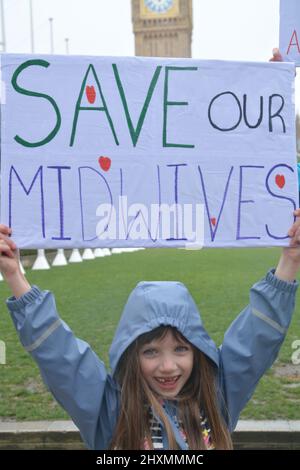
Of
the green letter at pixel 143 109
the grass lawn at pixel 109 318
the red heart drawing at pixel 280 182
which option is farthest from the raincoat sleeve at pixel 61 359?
the grass lawn at pixel 109 318

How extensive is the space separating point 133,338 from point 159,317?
0.11m

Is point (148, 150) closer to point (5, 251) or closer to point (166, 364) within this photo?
point (5, 251)

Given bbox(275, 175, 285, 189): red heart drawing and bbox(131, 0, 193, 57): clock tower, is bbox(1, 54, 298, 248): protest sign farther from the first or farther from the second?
bbox(131, 0, 193, 57): clock tower

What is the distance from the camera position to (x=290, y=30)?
8.98ft

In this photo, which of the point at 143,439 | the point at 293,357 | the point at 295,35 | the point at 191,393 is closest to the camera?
the point at 143,439

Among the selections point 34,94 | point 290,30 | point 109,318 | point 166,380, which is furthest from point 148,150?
point 109,318

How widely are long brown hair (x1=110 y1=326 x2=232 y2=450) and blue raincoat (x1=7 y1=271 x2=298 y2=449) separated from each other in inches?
1.5

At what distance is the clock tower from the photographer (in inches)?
2603

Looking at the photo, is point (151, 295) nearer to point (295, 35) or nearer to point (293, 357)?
point (295, 35)

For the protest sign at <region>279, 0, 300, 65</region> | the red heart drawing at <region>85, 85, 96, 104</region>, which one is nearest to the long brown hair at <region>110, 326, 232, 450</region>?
the red heart drawing at <region>85, 85, 96, 104</region>

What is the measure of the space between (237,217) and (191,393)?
709 millimetres

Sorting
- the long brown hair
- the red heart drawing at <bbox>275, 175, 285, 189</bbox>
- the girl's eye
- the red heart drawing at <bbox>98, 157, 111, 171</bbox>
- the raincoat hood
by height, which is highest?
the red heart drawing at <bbox>98, 157, 111, 171</bbox>
